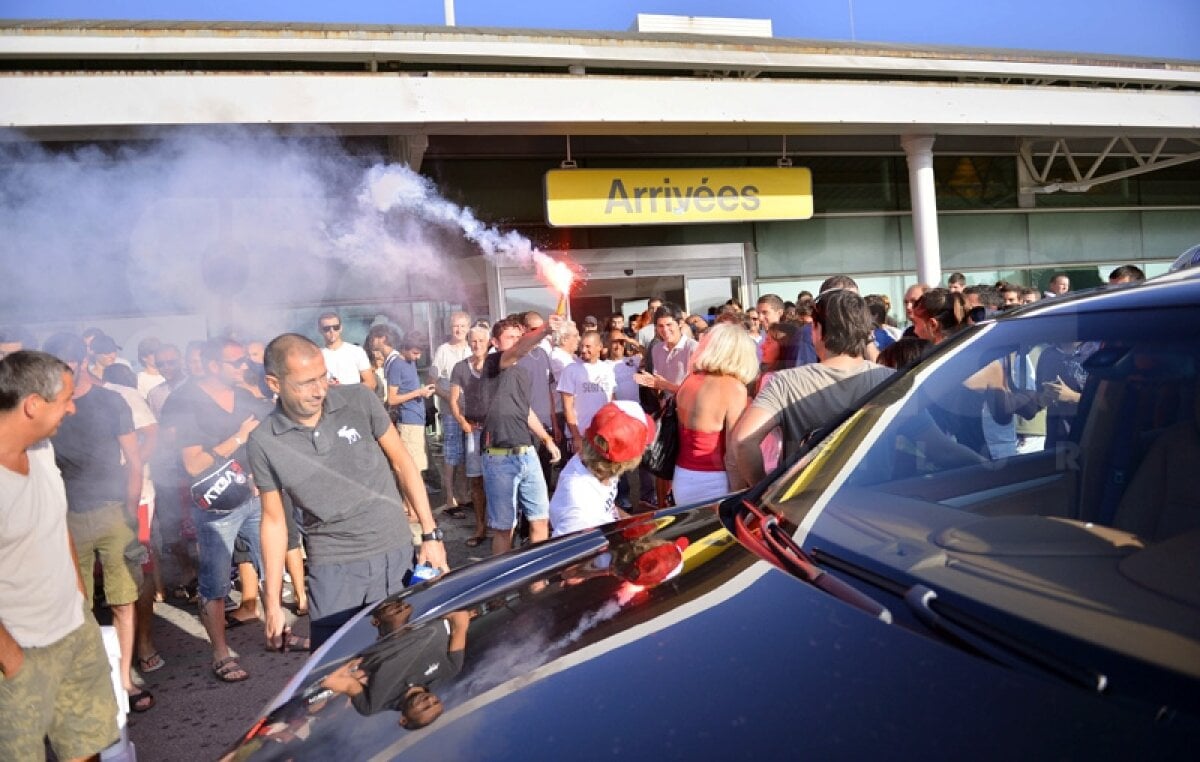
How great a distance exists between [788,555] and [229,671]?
366 cm

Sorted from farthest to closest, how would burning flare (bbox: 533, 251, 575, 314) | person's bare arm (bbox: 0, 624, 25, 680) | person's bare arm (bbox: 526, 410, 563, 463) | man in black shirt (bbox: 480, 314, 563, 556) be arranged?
burning flare (bbox: 533, 251, 575, 314), person's bare arm (bbox: 526, 410, 563, 463), man in black shirt (bbox: 480, 314, 563, 556), person's bare arm (bbox: 0, 624, 25, 680)

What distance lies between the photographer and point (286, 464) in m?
3.20

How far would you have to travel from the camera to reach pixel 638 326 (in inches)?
390

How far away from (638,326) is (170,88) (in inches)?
215

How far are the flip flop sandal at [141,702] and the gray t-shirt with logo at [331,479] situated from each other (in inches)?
64.6

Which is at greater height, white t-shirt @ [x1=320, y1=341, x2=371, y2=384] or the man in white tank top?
white t-shirt @ [x1=320, y1=341, x2=371, y2=384]

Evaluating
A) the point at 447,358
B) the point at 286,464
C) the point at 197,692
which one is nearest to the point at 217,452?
the point at 197,692

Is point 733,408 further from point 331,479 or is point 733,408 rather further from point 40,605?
point 40,605

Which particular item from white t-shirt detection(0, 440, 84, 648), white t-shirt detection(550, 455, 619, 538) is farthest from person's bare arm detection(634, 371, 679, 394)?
white t-shirt detection(0, 440, 84, 648)

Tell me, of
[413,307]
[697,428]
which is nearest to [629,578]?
[697,428]

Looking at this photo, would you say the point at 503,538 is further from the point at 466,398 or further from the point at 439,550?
the point at 439,550

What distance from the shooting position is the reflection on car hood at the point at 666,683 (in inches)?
47.3

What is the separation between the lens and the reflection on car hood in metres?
1.20

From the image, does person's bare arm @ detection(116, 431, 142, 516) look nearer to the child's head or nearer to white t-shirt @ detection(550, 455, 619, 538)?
white t-shirt @ detection(550, 455, 619, 538)
